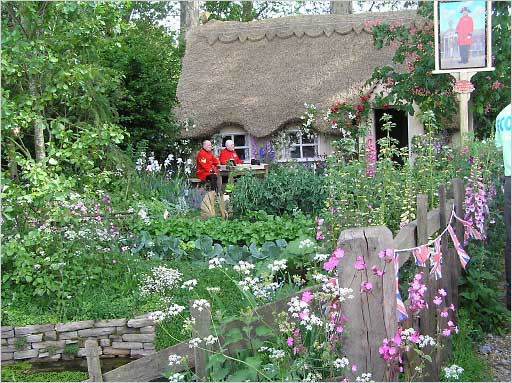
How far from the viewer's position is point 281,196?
911 cm

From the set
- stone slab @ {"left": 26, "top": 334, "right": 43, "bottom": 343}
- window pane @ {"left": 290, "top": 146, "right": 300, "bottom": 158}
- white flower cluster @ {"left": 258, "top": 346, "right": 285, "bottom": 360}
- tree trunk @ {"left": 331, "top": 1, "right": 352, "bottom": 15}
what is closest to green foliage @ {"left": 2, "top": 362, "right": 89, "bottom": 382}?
stone slab @ {"left": 26, "top": 334, "right": 43, "bottom": 343}

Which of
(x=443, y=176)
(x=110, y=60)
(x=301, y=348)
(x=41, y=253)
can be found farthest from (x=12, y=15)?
(x=110, y=60)

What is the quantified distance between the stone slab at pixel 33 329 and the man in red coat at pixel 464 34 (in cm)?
547

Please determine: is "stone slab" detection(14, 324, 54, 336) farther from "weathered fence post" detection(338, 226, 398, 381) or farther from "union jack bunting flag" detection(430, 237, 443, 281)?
"weathered fence post" detection(338, 226, 398, 381)

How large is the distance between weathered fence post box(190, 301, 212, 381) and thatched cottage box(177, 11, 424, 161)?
11775 millimetres

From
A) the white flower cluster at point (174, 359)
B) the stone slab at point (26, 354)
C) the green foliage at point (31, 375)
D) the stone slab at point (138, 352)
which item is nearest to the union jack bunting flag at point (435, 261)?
the white flower cluster at point (174, 359)

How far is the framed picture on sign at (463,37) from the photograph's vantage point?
8.20 m

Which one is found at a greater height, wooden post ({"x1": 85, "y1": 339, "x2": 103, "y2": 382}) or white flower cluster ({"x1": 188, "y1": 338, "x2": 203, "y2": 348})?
white flower cluster ({"x1": 188, "y1": 338, "x2": 203, "y2": 348})

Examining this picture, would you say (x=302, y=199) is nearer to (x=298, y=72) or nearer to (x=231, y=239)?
(x=231, y=239)

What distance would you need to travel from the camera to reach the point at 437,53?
8.27m

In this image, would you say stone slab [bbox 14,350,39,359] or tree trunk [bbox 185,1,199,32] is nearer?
stone slab [bbox 14,350,39,359]

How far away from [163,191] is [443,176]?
21.1ft

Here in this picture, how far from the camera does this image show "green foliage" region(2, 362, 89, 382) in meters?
5.07

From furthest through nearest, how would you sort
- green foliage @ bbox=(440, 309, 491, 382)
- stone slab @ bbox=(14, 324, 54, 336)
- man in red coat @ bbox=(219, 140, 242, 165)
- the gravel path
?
man in red coat @ bbox=(219, 140, 242, 165) < stone slab @ bbox=(14, 324, 54, 336) < the gravel path < green foliage @ bbox=(440, 309, 491, 382)
